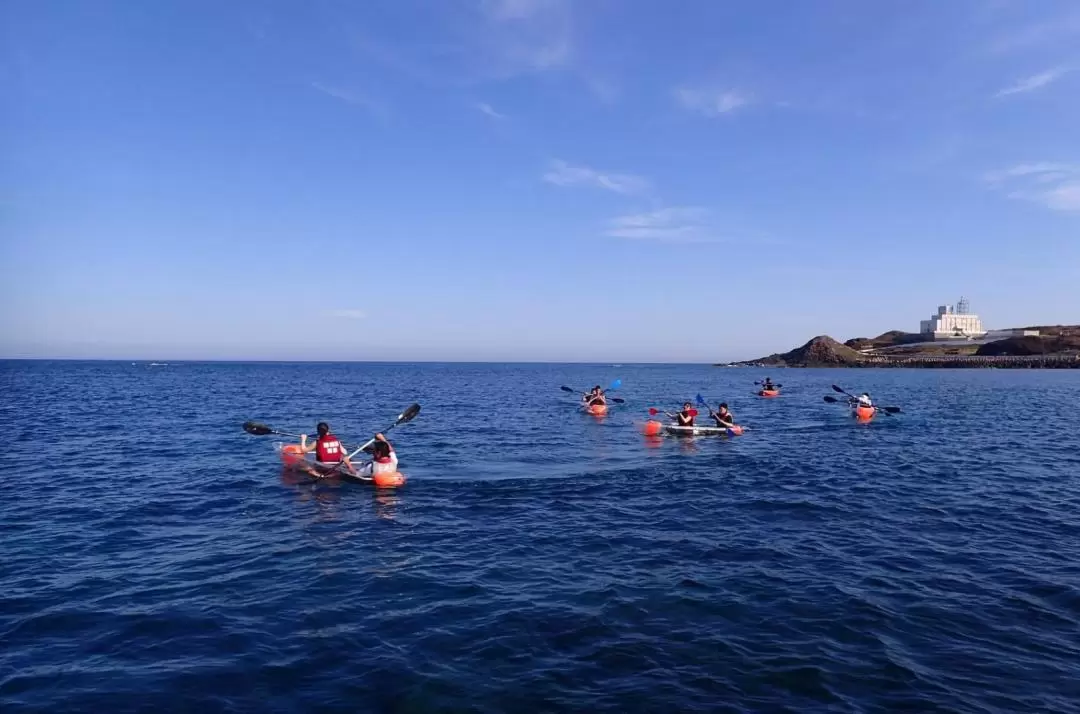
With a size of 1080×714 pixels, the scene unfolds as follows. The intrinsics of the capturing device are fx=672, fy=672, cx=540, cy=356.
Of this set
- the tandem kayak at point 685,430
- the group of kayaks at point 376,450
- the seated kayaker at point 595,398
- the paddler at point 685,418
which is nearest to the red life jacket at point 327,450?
the group of kayaks at point 376,450

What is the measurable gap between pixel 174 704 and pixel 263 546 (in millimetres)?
6879

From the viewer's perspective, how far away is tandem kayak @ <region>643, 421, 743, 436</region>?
112 ft

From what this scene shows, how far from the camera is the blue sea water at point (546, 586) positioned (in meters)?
9.06

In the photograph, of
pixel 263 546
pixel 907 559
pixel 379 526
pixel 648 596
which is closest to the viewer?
pixel 648 596

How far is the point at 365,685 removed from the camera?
29.9 ft

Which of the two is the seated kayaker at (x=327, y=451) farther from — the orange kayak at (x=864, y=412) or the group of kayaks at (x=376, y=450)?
the orange kayak at (x=864, y=412)

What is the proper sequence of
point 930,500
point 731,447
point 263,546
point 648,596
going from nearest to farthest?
point 648,596, point 263,546, point 930,500, point 731,447

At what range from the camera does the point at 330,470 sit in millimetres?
22266

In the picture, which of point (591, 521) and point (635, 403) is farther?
point (635, 403)

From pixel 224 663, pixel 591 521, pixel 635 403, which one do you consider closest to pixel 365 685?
pixel 224 663

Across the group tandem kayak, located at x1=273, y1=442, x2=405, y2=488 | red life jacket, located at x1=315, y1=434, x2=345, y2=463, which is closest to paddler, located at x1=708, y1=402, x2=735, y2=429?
tandem kayak, located at x1=273, y1=442, x2=405, y2=488

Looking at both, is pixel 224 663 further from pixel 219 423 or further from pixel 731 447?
pixel 219 423

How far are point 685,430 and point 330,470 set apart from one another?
1844 cm

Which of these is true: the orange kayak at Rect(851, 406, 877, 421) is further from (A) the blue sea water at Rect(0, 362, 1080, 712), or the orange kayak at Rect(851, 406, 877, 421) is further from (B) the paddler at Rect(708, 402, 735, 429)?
(A) the blue sea water at Rect(0, 362, 1080, 712)
